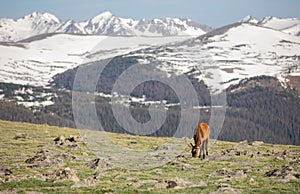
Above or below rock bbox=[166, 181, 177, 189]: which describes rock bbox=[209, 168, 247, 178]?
above

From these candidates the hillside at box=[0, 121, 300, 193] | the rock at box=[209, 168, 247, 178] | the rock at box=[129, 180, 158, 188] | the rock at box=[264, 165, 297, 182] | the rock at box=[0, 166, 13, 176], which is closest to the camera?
the hillside at box=[0, 121, 300, 193]

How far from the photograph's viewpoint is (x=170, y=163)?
46812 millimetres

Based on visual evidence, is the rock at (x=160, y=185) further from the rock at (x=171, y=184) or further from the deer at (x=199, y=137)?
the deer at (x=199, y=137)

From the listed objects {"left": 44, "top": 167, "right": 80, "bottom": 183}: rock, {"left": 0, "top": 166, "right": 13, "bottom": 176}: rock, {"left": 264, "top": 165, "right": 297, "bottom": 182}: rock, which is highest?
{"left": 264, "top": 165, "right": 297, "bottom": 182}: rock

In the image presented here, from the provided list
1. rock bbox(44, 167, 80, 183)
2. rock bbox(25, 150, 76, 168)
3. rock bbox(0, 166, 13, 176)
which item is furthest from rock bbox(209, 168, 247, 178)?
rock bbox(0, 166, 13, 176)

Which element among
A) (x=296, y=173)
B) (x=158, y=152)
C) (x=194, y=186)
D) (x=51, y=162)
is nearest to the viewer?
(x=194, y=186)

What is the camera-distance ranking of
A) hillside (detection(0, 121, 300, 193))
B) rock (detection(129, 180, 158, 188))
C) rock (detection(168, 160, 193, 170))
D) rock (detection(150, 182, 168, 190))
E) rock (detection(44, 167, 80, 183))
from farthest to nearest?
rock (detection(168, 160, 193, 170)), rock (detection(44, 167, 80, 183)), rock (detection(129, 180, 158, 188)), rock (detection(150, 182, 168, 190)), hillside (detection(0, 121, 300, 193))

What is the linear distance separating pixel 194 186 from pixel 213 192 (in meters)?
3.22

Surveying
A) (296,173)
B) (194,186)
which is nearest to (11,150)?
(194,186)

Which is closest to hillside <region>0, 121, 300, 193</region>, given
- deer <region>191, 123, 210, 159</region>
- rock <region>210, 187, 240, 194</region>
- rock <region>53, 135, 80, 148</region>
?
rock <region>210, 187, 240, 194</region>

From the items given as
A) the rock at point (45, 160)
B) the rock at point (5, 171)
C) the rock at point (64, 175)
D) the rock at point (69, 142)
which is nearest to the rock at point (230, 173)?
the rock at point (64, 175)

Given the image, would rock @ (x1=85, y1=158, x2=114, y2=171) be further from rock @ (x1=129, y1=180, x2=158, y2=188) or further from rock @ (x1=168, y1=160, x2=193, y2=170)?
rock @ (x1=129, y1=180, x2=158, y2=188)

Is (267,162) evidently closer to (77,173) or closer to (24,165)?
(77,173)

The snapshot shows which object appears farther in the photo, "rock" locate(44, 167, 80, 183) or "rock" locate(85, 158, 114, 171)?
"rock" locate(85, 158, 114, 171)
